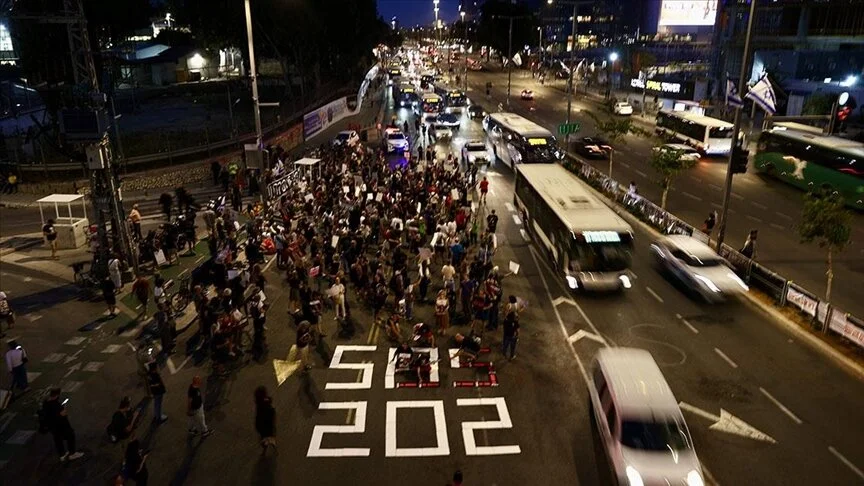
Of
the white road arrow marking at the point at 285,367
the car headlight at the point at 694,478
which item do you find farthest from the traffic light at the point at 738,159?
the white road arrow marking at the point at 285,367

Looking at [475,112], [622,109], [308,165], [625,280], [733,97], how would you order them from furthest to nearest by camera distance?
[475,112] < [622,109] < [308,165] < [733,97] < [625,280]

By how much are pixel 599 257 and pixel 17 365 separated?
16.2 m

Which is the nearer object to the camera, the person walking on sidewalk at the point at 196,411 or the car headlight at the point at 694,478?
the car headlight at the point at 694,478

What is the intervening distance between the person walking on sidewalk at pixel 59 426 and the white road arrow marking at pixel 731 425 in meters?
13.2

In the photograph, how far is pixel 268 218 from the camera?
27.2 metres

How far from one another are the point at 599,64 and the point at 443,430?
358 feet

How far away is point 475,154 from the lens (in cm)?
4325

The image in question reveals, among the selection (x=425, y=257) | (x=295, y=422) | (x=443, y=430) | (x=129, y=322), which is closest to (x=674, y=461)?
(x=443, y=430)

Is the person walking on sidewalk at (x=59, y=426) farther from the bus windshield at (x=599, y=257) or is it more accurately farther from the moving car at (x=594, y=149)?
the moving car at (x=594, y=149)

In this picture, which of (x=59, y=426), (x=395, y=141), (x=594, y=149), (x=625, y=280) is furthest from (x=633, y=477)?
(x=395, y=141)

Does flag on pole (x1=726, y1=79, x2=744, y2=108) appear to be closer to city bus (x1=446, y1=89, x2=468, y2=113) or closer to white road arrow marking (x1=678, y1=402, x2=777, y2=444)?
white road arrow marking (x1=678, y1=402, x2=777, y2=444)

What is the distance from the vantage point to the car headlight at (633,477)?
33.9 ft

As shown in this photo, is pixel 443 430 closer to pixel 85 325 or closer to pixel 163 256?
pixel 85 325

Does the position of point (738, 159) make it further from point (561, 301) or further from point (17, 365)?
point (17, 365)
